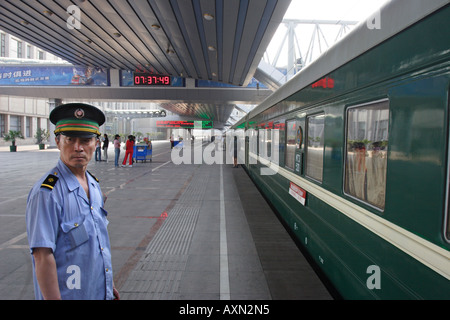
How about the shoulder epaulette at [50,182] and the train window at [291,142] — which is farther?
the train window at [291,142]

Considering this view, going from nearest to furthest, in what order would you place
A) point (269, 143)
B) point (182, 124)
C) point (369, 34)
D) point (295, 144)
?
point (369, 34)
point (295, 144)
point (269, 143)
point (182, 124)

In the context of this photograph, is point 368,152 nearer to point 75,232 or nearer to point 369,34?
point 369,34

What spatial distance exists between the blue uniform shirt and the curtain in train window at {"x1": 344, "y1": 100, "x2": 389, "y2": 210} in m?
2.16

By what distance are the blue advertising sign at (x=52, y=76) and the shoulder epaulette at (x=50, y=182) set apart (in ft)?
79.3

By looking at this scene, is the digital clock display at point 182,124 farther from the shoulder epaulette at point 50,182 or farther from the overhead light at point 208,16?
the shoulder epaulette at point 50,182

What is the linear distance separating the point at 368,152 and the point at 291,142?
113 inches

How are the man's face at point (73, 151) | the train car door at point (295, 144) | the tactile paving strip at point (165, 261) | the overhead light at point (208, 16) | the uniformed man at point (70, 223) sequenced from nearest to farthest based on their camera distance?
the uniformed man at point (70, 223)
the man's face at point (73, 151)
the tactile paving strip at point (165, 261)
the train car door at point (295, 144)
the overhead light at point (208, 16)

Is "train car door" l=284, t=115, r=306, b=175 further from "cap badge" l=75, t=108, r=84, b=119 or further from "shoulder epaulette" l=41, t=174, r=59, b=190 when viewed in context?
"shoulder epaulette" l=41, t=174, r=59, b=190

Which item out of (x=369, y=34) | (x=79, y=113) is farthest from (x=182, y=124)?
(x=79, y=113)

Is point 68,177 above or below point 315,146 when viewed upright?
below

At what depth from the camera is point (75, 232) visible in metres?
1.66

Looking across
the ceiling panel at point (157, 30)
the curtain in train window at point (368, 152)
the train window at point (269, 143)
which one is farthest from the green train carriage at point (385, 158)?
the ceiling panel at point (157, 30)

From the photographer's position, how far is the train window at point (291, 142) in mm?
5384

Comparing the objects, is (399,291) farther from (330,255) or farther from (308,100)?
(308,100)
